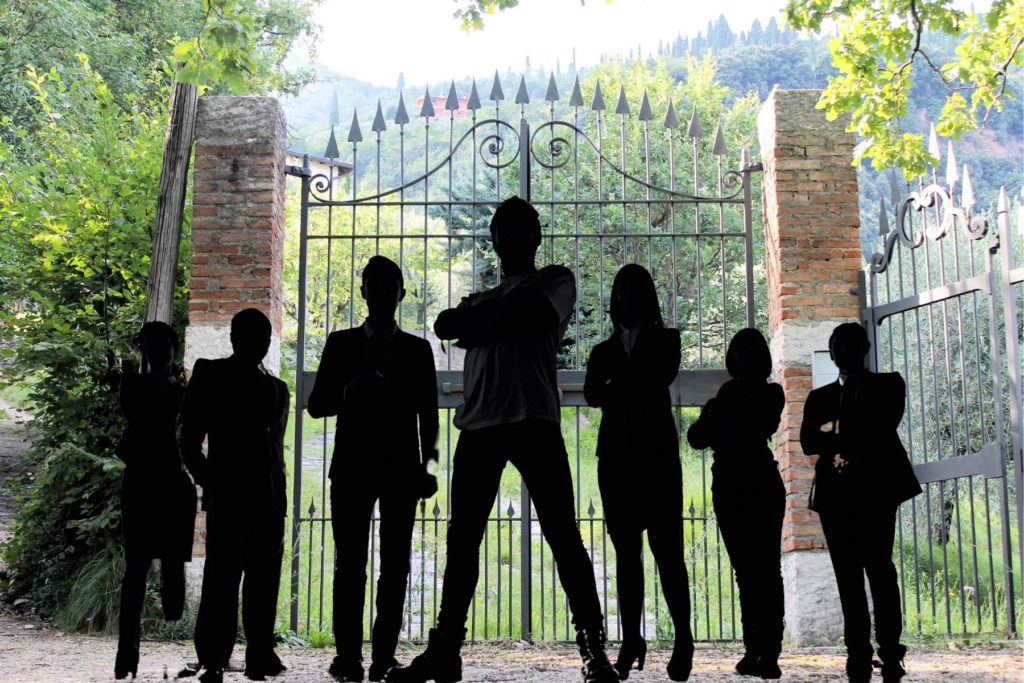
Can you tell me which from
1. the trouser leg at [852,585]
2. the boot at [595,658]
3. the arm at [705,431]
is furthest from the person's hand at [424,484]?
the trouser leg at [852,585]

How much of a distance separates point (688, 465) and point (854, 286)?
10.7 m

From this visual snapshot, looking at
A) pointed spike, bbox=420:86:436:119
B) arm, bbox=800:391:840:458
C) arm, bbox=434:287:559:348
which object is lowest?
arm, bbox=800:391:840:458

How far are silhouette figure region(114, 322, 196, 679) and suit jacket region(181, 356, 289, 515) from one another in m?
0.11

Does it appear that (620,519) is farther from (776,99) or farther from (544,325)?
(776,99)

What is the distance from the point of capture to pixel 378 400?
4363mm

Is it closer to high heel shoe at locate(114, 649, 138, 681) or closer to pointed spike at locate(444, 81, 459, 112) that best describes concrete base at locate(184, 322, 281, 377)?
pointed spike at locate(444, 81, 459, 112)

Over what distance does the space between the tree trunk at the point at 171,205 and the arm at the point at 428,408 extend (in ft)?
11.1

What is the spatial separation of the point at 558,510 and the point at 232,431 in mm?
1349

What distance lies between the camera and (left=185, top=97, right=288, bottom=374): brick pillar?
7441 millimetres

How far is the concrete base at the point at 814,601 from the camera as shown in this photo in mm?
7141

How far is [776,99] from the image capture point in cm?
772

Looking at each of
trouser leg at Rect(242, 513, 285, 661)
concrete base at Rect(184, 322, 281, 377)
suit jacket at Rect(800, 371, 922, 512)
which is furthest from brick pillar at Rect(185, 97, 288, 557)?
suit jacket at Rect(800, 371, 922, 512)

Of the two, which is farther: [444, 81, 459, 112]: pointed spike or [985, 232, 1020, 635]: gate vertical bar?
[444, 81, 459, 112]: pointed spike

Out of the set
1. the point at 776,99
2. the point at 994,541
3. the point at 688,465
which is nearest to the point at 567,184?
the point at 688,465
